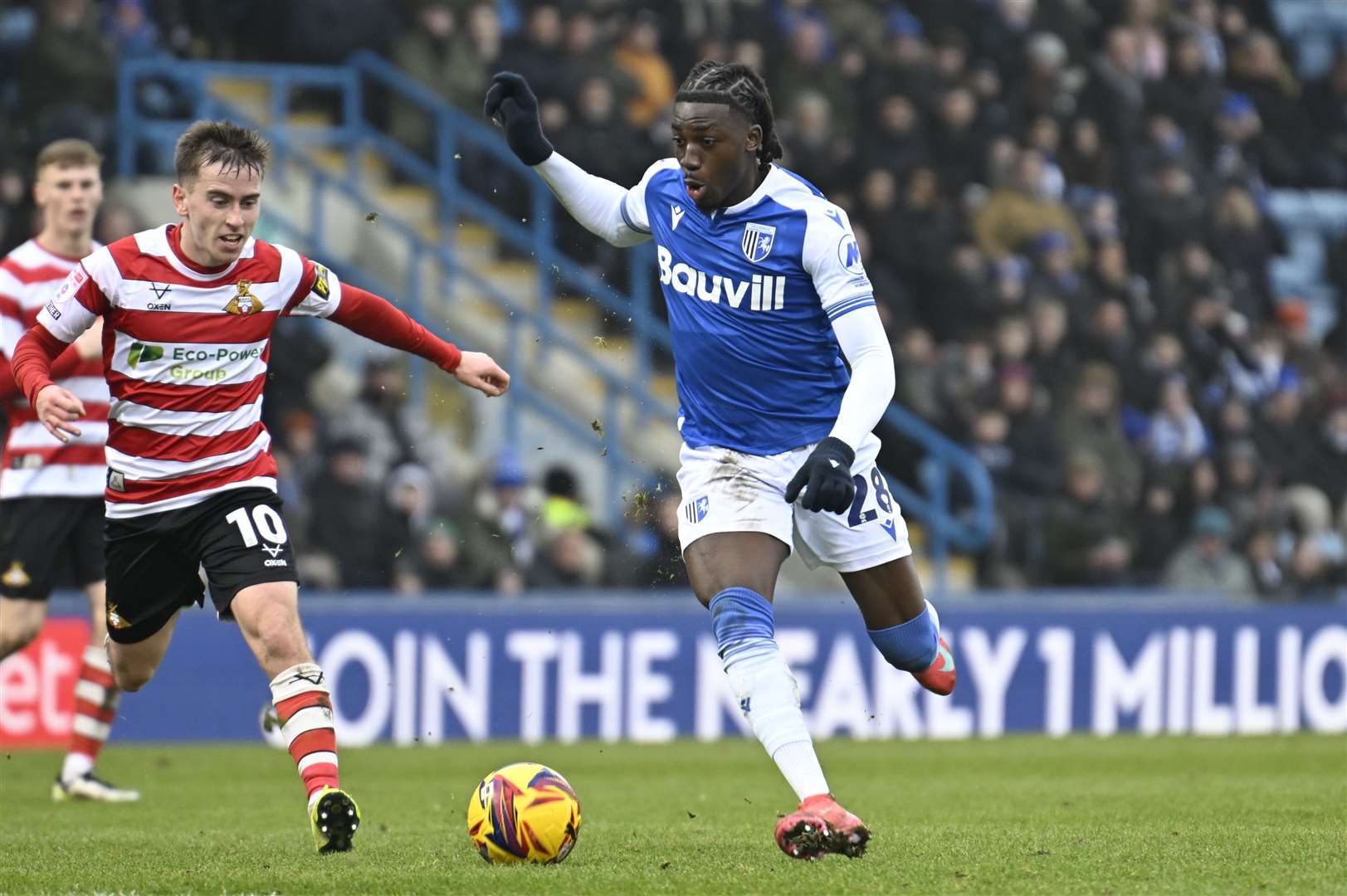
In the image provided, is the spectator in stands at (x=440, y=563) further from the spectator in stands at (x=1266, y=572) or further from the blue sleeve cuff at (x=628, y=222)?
the blue sleeve cuff at (x=628, y=222)

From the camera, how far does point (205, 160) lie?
256 inches

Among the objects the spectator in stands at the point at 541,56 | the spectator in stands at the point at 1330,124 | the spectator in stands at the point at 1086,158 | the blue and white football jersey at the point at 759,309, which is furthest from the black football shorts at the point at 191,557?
the spectator in stands at the point at 1330,124

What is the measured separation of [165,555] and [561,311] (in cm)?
888

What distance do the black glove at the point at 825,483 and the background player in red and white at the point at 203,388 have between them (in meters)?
1.34

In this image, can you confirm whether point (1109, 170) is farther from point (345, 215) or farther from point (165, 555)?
point (165, 555)

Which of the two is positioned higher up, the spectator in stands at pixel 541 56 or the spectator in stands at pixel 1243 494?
the spectator in stands at pixel 541 56

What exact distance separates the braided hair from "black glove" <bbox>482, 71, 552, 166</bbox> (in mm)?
641

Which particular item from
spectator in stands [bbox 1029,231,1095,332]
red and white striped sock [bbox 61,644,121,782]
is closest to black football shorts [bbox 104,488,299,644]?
red and white striped sock [bbox 61,644,121,782]

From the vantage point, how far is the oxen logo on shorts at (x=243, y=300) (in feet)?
22.1

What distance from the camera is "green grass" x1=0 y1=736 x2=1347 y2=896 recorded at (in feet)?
19.4

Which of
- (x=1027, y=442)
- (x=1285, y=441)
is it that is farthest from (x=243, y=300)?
(x=1285, y=441)

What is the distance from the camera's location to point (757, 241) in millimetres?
6582

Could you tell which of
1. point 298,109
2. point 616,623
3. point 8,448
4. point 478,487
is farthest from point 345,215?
point 8,448

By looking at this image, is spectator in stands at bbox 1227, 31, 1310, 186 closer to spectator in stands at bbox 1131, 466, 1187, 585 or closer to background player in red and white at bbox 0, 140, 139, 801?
spectator in stands at bbox 1131, 466, 1187, 585
